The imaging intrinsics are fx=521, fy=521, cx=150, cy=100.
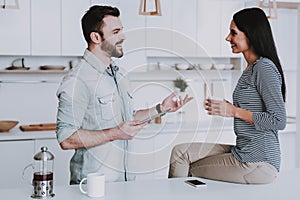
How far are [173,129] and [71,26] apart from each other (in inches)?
75.6

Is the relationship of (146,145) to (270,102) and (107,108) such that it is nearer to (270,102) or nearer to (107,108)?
(107,108)

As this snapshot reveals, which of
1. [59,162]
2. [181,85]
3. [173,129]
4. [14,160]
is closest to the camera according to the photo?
[173,129]

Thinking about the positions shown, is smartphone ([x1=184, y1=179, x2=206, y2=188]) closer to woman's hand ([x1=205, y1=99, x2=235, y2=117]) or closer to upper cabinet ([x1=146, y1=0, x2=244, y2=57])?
woman's hand ([x1=205, y1=99, x2=235, y2=117])

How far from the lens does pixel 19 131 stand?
4246mm

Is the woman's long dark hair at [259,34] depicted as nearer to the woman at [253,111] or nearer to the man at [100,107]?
the woman at [253,111]

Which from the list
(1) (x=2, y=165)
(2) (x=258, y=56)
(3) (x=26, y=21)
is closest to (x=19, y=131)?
(1) (x=2, y=165)

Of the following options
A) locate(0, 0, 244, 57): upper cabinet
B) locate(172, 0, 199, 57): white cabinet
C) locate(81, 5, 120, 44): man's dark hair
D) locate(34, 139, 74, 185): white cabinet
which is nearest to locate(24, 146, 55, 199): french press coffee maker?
locate(81, 5, 120, 44): man's dark hair

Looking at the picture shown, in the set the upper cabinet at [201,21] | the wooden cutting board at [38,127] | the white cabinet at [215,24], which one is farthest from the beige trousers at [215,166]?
the white cabinet at [215,24]

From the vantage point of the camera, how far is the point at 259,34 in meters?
2.50

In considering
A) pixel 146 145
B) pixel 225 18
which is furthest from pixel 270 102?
pixel 225 18

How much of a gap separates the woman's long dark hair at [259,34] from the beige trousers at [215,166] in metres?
0.39

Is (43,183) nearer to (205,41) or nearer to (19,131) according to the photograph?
(19,131)

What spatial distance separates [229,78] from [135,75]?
2.76 metres

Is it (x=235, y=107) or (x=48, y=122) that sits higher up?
(x=235, y=107)
